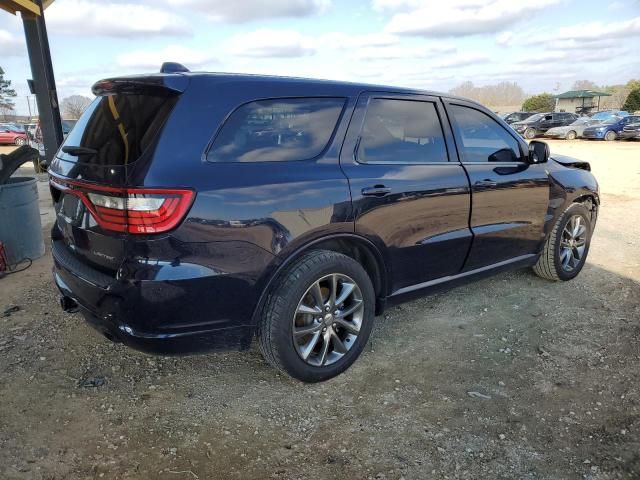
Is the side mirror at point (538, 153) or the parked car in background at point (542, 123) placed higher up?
the side mirror at point (538, 153)

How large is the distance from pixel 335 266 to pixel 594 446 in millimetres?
1609

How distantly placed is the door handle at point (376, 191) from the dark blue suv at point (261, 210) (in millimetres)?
11

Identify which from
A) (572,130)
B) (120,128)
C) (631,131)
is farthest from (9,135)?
(631,131)

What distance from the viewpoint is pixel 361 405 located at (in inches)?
111

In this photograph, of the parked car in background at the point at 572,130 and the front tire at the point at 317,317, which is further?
the parked car in background at the point at 572,130

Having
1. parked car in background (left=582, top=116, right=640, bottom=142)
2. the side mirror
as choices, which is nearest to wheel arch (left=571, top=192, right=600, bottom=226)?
the side mirror

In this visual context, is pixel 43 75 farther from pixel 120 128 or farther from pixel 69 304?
pixel 120 128

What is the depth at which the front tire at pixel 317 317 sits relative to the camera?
273 centimetres

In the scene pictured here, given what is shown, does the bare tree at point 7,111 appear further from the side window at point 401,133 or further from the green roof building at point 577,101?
the side window at point 401,133

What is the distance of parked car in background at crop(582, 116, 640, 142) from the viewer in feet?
83.8

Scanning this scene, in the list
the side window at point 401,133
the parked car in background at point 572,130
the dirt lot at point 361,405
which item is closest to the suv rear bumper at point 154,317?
the dirt lot at point 361,405

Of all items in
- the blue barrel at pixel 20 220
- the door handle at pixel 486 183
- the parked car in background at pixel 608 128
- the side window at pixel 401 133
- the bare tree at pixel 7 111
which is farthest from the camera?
the bare tree at pixel 7 111

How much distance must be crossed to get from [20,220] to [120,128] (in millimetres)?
3400

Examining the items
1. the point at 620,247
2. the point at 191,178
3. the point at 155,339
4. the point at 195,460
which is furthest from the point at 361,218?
the point at 620,247
